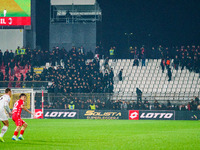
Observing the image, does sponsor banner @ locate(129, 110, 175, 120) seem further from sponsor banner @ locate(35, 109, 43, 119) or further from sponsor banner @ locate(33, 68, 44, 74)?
sponsor banner @ locate(33, 68, 44, 74)

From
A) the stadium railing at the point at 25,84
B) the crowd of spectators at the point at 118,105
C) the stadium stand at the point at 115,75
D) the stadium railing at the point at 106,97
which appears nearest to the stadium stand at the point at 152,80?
the stadium stand at the point at 115,75

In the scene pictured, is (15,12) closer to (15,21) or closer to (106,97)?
(15,21)

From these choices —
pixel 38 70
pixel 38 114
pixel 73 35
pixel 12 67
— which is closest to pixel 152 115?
pixel 38 114

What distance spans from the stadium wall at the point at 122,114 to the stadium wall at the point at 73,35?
1514cm

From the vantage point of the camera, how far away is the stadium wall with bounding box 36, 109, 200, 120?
124 ft

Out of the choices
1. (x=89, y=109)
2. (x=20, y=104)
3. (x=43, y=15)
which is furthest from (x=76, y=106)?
(x=20, y=104)

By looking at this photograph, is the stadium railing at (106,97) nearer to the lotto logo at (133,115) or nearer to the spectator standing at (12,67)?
the lotto logo at (133,115)

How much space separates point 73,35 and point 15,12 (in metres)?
8.28

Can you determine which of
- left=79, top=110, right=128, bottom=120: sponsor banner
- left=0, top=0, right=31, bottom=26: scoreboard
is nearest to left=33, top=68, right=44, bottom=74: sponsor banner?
left=0, top=0, right=31, bottom=26: scoreboard

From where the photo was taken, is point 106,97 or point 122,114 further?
point 122,114

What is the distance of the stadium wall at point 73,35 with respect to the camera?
53562 mm

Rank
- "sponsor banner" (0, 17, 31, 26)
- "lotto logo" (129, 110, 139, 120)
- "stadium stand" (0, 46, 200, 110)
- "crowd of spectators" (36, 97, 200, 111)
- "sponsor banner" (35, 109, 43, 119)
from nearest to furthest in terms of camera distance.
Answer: "crowd of spectators" (36, 97, 200, 111), "lotto logo" (129, 110, 139, 120), "stadium stand" (0, 46, 200, 110), "sponsor banner" (35, 109, 43, 119), "sponsor banner" (0, 17, 31, 26)

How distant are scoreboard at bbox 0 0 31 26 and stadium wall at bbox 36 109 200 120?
13.4m

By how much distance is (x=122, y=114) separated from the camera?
39.2 metres
